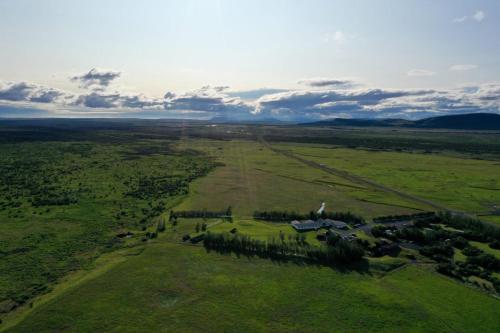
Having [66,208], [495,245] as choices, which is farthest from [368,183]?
[66,208]

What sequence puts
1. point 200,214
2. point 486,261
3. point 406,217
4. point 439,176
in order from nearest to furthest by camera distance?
point 486,261 → point 200,214 → point 406,217 → point 439,176

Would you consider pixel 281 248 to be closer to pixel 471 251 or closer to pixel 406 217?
pixel 471 251

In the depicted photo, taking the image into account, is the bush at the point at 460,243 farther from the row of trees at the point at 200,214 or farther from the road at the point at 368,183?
the row of trees at the point at 200,214

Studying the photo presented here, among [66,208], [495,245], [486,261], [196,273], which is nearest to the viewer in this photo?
[196,273]

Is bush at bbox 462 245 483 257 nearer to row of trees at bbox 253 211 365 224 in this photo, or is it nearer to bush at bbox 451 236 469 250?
A: bush at bbox 451 236 469 250

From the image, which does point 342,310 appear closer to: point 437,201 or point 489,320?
point 489,320

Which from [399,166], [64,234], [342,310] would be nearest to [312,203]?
[342,310]

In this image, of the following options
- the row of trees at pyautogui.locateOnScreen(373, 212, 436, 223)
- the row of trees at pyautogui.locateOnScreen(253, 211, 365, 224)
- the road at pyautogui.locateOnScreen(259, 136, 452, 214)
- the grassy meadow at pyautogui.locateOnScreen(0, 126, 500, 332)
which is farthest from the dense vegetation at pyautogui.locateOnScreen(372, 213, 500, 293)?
the road at pyautogui.locateOnScreen(259, 136, 452, 214)
